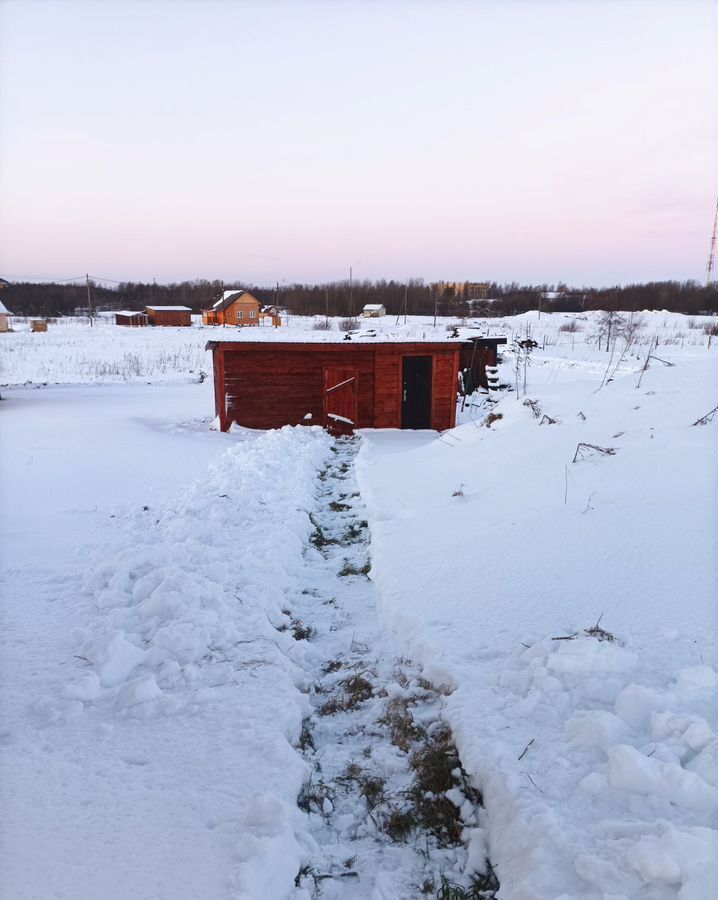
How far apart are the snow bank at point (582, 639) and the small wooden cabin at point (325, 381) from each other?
7.27 m

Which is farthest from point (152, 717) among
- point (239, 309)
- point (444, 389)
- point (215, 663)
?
point (239, 309)

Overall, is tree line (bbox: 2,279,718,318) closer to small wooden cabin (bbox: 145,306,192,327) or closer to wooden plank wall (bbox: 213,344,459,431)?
small wooden cabin (bbox: 145,306,192,327)

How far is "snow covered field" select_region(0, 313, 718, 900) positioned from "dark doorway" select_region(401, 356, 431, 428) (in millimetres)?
7374

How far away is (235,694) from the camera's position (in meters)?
3.64

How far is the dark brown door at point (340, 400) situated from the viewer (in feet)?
48.0

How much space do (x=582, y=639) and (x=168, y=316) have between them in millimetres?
68724

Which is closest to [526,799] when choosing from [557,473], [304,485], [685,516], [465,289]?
[685,516]

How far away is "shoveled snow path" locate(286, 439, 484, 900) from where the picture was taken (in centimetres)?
259

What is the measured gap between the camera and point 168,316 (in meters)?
65.4

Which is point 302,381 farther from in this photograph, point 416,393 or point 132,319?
point 132,319

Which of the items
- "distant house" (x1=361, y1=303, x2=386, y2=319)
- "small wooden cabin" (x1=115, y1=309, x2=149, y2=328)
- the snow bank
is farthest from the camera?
"distant house" (x1=361, y1=303, x2=386, y2=319)

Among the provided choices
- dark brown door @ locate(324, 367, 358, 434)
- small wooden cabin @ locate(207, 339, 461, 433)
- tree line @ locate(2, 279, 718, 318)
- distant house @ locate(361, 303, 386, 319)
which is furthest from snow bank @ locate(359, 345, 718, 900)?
distant house @ locate(361, 303, 386, 319)

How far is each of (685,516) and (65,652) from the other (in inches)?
202

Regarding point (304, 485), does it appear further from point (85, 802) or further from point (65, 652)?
point (85, 802)
